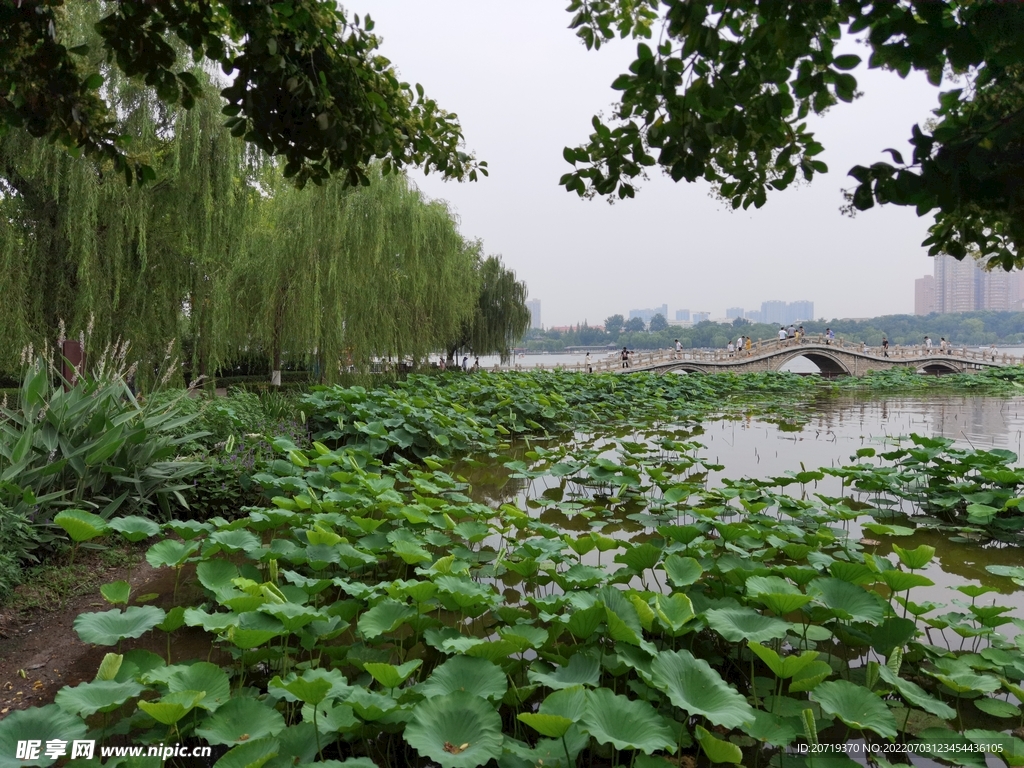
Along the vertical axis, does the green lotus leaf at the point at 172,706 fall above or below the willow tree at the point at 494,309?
below

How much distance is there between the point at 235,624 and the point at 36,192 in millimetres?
7097

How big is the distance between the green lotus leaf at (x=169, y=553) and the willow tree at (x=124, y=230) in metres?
5.43

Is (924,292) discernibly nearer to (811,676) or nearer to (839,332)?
(811,676)

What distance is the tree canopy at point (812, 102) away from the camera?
1268 millimetres

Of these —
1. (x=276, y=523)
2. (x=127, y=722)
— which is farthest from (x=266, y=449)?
(x=127, y=722)

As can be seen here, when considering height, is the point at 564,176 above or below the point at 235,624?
above

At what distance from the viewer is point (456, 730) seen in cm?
126

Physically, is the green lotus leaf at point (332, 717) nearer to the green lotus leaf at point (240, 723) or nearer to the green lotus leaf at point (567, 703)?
the green lotus leaf at point (240, 723)

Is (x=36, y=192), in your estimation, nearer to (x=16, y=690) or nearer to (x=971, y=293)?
(x=16, y=690)

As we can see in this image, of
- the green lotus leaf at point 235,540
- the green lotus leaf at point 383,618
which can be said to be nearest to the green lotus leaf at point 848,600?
the green lotus leaf at point 383,618

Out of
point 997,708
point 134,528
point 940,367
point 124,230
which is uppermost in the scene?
point 124,230

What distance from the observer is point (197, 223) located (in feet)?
23.3

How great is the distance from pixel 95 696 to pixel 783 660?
149 cm

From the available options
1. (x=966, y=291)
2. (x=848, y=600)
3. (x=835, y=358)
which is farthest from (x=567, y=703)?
(x=835, y=358)
